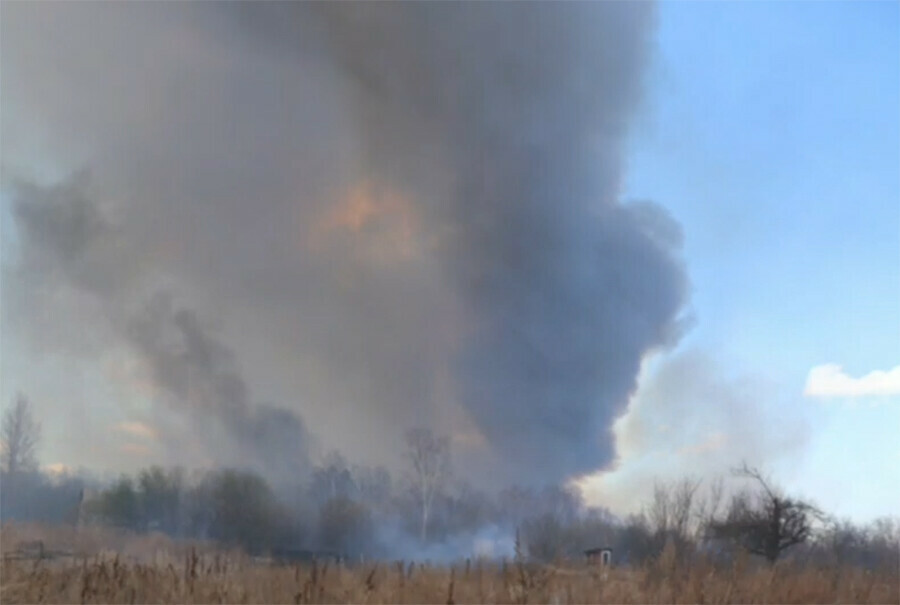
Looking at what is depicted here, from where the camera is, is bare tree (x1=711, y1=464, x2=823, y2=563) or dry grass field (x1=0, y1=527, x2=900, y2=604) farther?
bare tree (x1=711, y1=464, x2=823, y2=563)

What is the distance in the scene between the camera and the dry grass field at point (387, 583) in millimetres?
11242

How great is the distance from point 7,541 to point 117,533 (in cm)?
475

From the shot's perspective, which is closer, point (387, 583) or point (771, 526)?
point (387, 583)

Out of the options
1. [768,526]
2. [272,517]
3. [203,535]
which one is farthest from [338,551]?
[768,526]

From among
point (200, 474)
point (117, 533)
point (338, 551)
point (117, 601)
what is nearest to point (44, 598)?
point (117, 601)

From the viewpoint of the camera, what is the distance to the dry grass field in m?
11.2

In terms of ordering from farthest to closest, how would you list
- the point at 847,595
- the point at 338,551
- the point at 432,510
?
the point at 432,510 → the point at 338,551 → the point at 847,595

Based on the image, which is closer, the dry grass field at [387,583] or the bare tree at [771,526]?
the dry grass field at [387,583]

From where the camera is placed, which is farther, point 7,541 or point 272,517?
point 272,517

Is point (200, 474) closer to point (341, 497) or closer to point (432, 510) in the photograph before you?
point (341, 497)

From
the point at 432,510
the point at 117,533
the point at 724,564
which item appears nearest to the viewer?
the point at 724,564

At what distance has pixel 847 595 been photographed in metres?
14.1

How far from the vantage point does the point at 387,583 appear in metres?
11.8

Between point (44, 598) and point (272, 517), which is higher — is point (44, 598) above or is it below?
below
